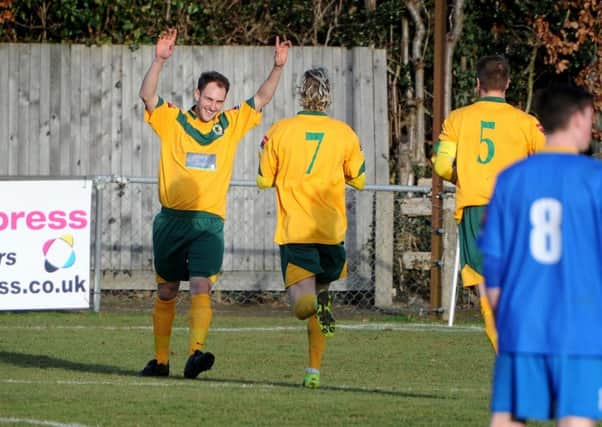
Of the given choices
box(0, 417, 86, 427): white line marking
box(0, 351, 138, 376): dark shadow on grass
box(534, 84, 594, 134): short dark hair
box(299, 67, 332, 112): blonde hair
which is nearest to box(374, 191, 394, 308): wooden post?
box(0, 351, 138, 376): dark shadow on grass

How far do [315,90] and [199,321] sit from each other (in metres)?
1.80

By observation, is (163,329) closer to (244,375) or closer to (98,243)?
(244,375)

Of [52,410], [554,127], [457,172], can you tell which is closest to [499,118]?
[457,172]

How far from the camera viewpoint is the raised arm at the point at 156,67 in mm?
9938

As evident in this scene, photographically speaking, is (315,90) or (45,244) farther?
(45,244)

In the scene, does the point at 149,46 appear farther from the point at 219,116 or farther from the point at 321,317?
the point at 321,317

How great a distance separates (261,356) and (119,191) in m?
5.83

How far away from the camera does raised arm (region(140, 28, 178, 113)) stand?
32.6ft

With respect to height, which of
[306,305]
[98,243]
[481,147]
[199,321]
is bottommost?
[199,321]

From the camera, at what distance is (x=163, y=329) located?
10.4m

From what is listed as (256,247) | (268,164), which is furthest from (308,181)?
(256,247)

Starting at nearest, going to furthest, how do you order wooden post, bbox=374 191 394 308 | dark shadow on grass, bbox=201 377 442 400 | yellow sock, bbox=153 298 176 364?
dark shadow on grass, bbox=201 377 442 400 → yellow sock, bbox=153 298 176 364 → wooden post, bbox=374 191 394 308

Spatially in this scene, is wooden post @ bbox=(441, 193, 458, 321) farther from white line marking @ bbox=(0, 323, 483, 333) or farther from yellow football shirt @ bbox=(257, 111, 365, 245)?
yellow football shirt @ bbox=(257, 111, 365, 245)

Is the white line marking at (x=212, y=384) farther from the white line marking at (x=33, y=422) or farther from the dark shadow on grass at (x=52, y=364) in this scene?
the white line marking at (x=33, y=422)
